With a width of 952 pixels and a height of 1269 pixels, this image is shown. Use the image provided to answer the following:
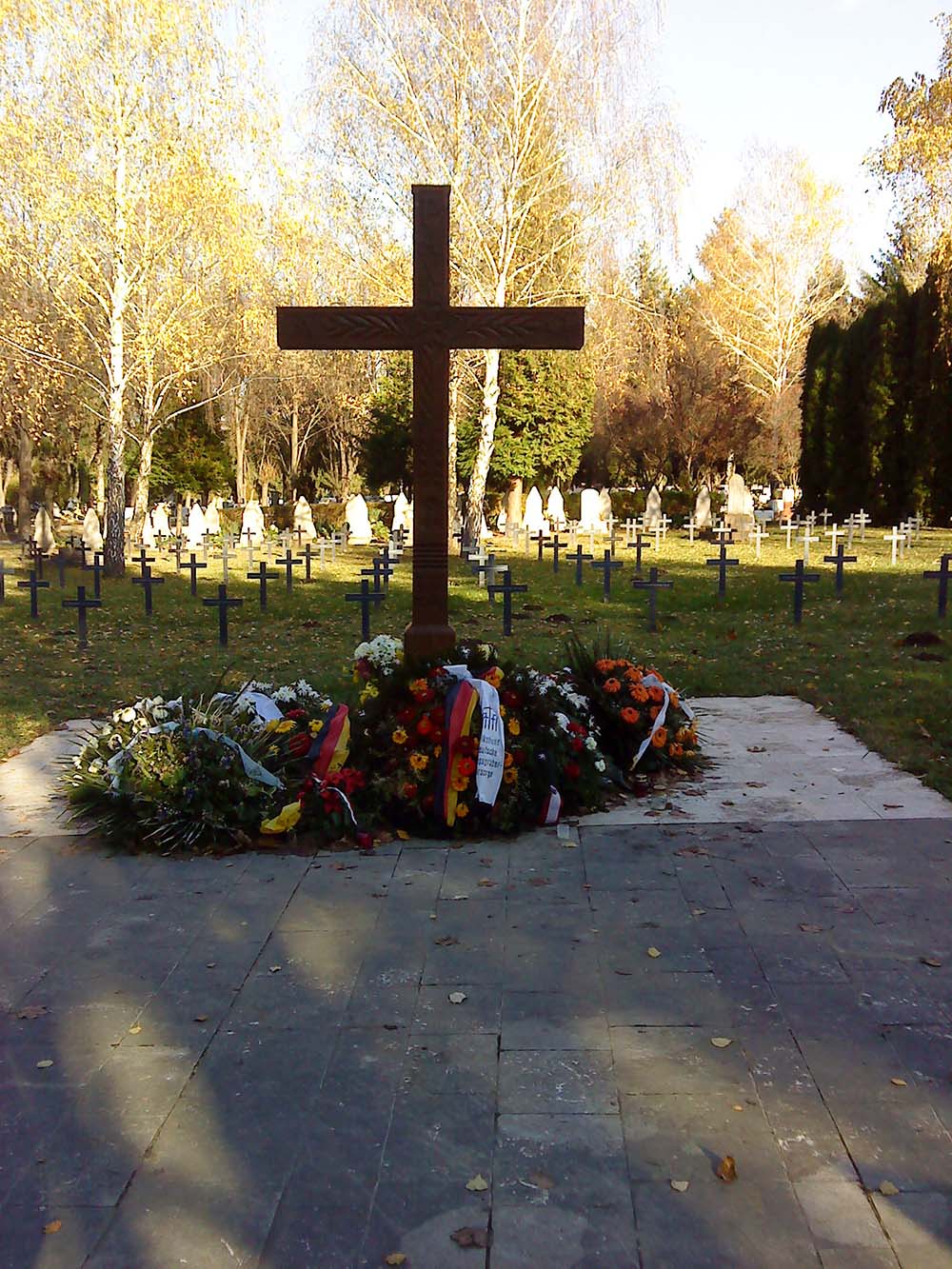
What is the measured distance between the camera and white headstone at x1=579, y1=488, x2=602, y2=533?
30219 millimetres

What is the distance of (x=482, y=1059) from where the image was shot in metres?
3.29

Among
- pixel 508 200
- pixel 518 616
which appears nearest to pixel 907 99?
pixel 508 200

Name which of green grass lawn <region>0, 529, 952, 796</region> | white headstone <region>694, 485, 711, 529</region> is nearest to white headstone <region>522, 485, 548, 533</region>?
white headstone <region>694, 485, 711, 529</region>

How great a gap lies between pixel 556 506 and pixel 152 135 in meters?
15.7

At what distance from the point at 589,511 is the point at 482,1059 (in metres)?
27.6

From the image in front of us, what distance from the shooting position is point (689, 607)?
50.2ft

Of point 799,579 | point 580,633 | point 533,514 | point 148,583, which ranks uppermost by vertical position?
point 533,514

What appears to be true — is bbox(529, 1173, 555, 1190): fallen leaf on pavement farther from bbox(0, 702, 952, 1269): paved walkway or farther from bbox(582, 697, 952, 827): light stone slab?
bbox(582, 697, 952, 827): light stone slab

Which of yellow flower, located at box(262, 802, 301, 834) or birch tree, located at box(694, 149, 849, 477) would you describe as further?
birch tree, located at box(694, 149, 849, 477)

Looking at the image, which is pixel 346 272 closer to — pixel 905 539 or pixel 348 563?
pixel 348 563

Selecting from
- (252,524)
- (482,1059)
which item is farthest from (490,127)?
(482,1059)

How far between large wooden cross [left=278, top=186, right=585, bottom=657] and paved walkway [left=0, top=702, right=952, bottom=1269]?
186cm

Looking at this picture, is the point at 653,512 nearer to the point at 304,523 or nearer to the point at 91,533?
the point at 304,523

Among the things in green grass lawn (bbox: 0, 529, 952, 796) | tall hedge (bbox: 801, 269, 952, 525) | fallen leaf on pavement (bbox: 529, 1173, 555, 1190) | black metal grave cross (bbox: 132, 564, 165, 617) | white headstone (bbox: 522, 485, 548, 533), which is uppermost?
tall hedge (bbox: 801, 269, 952, 525)
